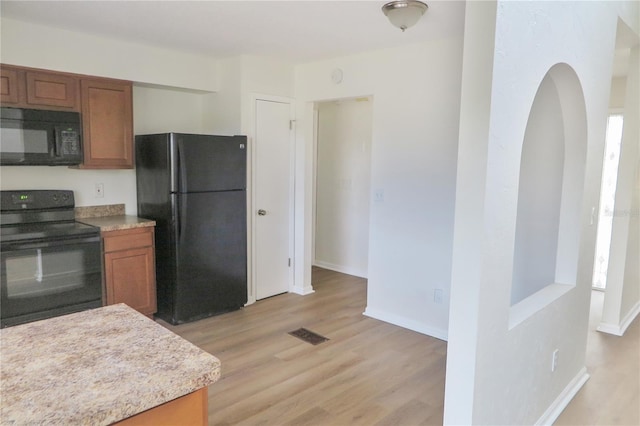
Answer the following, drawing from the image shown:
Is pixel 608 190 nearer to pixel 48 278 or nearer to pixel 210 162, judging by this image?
pixel 210 162

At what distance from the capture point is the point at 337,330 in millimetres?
3666

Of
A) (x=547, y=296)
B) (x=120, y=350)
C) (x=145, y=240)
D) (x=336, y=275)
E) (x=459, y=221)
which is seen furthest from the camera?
(x=336, y=275)

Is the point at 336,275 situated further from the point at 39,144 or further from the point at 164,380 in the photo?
the point at 164,380

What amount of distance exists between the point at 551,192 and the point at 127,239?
10.3 ft

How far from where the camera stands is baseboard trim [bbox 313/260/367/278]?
5.38 metres

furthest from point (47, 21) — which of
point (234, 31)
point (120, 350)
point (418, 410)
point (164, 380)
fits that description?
point (418, 410)

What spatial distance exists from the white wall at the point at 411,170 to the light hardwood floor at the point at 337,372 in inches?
10.8

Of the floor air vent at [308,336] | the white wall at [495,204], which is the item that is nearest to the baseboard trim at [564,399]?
the white wall at [495,204]

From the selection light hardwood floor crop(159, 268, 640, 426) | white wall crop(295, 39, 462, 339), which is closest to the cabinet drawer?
light hardwood floor crop(159, 268, 640, 426)

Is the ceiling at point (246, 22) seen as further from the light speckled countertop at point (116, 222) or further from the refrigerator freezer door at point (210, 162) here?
the light speckled countertop at point (116, 222)

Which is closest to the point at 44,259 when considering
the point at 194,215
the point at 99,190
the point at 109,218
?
the point at 109,218

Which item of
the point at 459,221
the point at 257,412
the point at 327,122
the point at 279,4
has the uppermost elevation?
the point at 279,4

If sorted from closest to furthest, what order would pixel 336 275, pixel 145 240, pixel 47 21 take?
1. pixel 47 21
2. pixel 145 240
3. pixel 336 275

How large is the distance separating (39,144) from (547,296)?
3476 mm
